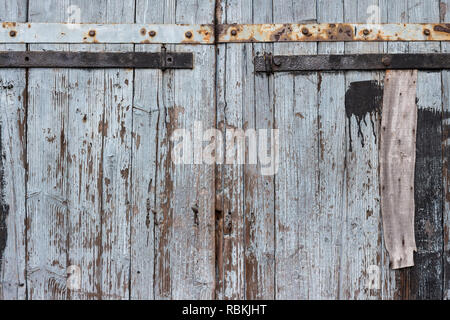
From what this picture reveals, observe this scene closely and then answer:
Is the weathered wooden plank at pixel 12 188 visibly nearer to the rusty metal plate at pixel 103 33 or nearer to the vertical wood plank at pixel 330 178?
the rusty metal plate at pixel 103 33

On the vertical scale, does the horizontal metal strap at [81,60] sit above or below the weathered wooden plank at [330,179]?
above

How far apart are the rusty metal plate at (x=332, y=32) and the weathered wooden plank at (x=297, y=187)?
15 centimetres

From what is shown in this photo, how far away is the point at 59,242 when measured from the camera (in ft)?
5.85

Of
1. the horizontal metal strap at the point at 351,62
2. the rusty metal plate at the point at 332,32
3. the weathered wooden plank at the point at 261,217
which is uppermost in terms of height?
the rusty metal plate at the point at 332,32

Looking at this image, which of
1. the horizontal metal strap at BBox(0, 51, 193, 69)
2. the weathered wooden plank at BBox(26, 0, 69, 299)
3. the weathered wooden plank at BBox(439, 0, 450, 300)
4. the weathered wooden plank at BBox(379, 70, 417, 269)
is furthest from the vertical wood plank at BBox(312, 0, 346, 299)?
the weathered wooden plank at BBox(26, 0, 69, 299)

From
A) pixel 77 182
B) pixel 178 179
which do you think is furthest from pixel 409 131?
pixel 77 182

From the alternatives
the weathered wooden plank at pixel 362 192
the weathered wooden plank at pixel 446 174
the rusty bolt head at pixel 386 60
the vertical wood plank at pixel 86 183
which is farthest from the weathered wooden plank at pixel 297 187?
the vertical wood plank at pixel 86 183

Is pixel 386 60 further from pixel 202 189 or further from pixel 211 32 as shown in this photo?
pixel 202 189

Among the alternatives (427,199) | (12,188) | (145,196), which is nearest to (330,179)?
(427,199)

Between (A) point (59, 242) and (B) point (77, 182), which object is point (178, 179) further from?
(A) point (59, 242)

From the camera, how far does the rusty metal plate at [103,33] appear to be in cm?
180

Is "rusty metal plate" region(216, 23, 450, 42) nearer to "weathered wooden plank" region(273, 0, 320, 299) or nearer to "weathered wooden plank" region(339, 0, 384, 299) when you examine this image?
"weathered wooden plank" region(339, 0, 384, 299)

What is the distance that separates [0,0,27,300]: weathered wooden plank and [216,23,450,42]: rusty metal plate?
782 mm

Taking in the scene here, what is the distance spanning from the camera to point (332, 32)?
1.81 m
